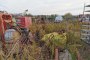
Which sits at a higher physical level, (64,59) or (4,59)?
(4,59)

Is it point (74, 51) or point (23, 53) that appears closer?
point (23, 53)

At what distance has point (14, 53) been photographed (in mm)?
3701

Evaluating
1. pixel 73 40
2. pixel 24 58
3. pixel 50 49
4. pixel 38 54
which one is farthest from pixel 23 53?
pixel 73 40

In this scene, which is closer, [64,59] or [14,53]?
[14,53]

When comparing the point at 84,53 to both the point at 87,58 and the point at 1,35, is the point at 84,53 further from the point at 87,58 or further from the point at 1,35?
the point at 1,35

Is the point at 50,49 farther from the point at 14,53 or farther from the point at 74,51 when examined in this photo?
the point at 14,53

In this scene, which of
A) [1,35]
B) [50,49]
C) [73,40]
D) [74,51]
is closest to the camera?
[74,51]

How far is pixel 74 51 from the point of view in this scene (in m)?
4.70

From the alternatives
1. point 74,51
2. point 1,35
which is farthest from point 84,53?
point 1,35

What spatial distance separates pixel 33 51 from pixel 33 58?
0.24 m

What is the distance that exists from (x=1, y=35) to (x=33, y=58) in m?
3.97

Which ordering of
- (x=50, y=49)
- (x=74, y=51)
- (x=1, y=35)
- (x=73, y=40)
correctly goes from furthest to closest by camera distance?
(x=1, y=35), (x=73, y=40), (x=50, y=49), (x=74, y=51)

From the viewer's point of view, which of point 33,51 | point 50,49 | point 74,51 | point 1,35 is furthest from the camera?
point 1,35

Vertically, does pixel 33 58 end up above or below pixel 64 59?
above
